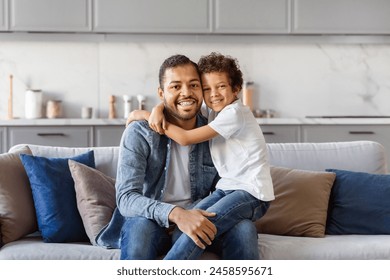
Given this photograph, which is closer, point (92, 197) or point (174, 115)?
point (174, 115)

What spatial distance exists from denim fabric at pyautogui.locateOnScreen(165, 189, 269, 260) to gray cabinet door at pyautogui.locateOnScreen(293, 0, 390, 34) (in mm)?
3449

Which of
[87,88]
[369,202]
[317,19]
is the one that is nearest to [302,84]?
[317,19]

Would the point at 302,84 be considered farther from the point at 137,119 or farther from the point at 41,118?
the point at 137,119

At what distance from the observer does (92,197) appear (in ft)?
9.61

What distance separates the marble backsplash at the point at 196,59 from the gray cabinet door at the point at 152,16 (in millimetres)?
150

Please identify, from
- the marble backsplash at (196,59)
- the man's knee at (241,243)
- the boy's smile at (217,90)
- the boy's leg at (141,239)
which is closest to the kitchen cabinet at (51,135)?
the marble backsplash at (196,59)

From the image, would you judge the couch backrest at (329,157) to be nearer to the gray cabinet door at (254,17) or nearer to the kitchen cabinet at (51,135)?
the kitchen cabinet at (51,135)

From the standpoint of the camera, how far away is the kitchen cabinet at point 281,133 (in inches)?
223

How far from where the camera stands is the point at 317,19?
584cm

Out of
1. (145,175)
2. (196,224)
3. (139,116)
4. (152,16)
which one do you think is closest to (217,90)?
(139,116)

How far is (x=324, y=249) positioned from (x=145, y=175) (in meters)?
0.79

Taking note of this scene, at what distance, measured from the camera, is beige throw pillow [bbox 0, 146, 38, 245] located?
9.51ft

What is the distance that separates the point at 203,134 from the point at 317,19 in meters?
3.51

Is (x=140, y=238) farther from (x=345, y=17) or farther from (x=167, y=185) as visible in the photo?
(x=345, y=17)
